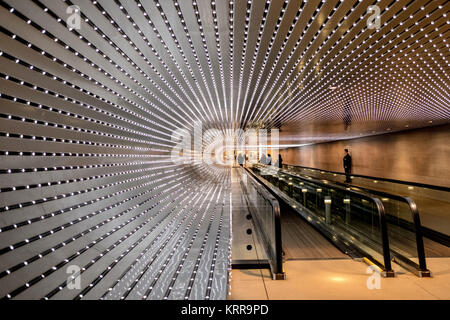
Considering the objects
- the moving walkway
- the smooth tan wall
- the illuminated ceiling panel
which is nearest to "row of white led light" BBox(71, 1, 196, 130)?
the illuminated ceiling panel

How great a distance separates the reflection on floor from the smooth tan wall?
1207 centimetres

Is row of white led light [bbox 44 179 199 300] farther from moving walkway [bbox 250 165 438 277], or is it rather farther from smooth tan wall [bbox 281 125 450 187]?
smooth tan wall [bbox 281 125 450 187]

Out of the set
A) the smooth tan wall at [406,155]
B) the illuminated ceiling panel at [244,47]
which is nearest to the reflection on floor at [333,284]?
the illuminated ceiling panel at [244,47]

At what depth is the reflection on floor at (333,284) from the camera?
3.36 m

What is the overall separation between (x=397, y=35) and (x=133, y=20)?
4.32 m

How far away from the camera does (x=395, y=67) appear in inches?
246

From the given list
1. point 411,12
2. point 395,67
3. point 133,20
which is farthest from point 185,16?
point 395,67

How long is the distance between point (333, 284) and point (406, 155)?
15.5 m

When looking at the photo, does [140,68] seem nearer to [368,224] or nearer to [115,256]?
[115,256]

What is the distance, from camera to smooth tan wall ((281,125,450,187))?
13953 mm

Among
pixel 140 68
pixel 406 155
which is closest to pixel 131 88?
pixel 140 68

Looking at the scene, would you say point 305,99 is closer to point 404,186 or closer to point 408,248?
point 404,186

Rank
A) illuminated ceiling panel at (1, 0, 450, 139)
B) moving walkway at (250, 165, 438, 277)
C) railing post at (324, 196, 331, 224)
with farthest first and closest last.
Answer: railing post at (324, 196, 331, 224)
moving walkway at (250, 165, 438, 277)
illuminated ceiling panel at (1, 0, 450, 139)

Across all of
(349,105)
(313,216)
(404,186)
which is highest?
(349,105)
